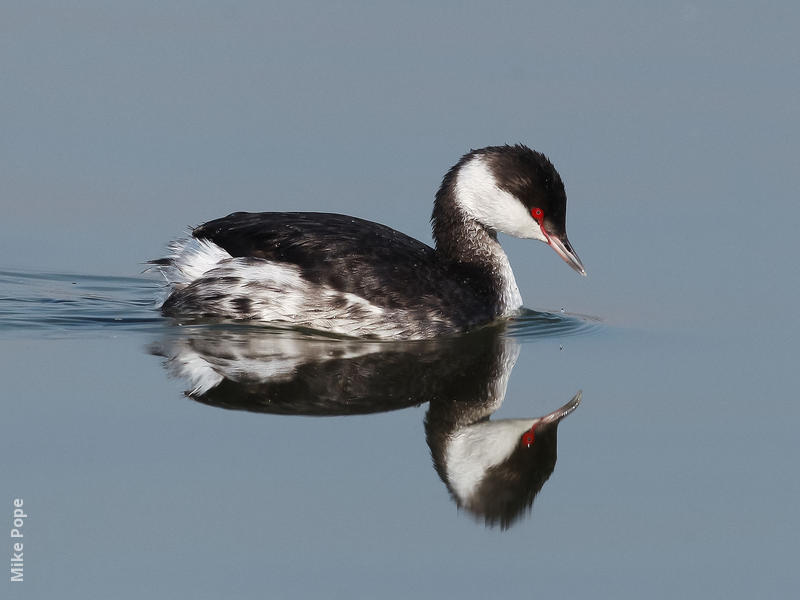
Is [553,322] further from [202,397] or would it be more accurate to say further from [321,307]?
[202,397]

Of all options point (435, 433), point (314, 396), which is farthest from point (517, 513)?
point (314, 396)

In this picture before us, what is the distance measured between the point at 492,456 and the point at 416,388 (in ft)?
3.28

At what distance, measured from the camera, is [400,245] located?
9.88 meters

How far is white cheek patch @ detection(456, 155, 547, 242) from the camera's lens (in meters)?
10.3

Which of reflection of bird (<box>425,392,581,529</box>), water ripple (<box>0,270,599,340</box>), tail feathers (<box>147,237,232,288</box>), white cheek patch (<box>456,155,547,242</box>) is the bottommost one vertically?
reflection of bird (<box>425,392,581,529</box>)

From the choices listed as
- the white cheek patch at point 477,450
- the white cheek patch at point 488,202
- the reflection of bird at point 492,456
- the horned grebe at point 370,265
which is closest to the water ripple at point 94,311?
the horned grebe at point 370,265

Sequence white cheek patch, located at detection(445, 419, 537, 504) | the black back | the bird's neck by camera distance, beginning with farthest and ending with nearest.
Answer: the bird's neck → the black back → white cheek patch, located at detection(445, 419, 537, 504)

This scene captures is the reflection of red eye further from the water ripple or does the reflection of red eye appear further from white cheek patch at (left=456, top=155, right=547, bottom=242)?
white cheek patch at (left=456, top=155, right=547, bottom=242)

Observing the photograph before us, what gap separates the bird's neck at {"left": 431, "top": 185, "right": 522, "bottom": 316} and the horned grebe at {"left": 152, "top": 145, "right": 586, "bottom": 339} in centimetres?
1

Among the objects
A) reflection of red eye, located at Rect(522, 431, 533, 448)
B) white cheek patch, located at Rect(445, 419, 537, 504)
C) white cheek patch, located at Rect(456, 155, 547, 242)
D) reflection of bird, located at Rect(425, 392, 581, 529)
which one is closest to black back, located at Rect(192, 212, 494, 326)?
white cheek patch, located at Rect(456, 155, 547, 242)

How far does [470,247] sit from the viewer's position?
10.5 m

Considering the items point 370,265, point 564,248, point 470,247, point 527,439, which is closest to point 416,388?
point 527,439

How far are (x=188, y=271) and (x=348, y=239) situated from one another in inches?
44.3

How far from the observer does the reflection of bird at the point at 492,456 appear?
7.15 meters
